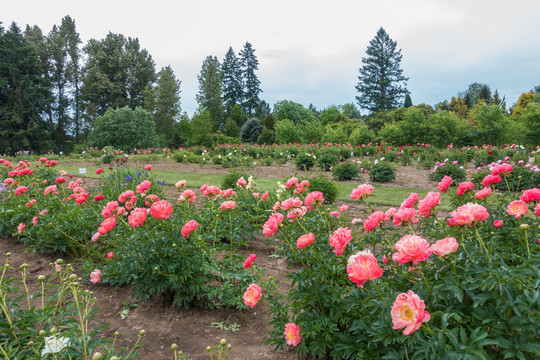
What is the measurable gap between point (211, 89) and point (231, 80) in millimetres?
7952

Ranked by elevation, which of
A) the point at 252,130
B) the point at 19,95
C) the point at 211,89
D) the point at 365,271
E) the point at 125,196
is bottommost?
the point at 365,271

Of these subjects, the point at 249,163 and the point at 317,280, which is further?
the point at 249,163

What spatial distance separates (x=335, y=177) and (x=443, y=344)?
618 cm

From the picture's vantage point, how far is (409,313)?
3.11 feet

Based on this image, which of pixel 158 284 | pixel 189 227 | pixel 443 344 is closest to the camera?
pixel 443 344

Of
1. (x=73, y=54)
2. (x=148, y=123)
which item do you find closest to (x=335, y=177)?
(x=148, y=123)

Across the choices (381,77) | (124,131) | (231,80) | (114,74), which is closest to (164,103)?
(114,74)

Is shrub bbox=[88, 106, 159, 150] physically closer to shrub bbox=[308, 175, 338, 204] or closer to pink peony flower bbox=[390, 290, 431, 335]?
shrub bbox=[308, 175, 338, 204]

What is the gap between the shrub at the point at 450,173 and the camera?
6449 millimetres

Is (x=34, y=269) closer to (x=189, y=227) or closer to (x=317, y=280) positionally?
(x=189, y=227)

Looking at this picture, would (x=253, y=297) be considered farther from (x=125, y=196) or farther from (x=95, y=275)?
(x=95, y=275)

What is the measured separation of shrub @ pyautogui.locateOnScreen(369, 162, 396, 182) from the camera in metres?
6.86

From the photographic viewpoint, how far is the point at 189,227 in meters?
1.86

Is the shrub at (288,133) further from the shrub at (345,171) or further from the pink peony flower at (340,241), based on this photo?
the pink peony flower at (340,241)
